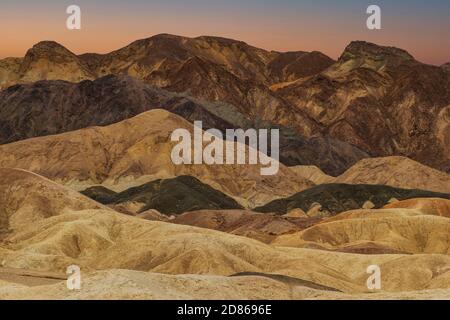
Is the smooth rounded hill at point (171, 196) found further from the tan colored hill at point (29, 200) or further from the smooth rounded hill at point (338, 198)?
the tan colored hill at point (29, 200)

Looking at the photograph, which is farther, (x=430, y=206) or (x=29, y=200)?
(x=430, y=206)

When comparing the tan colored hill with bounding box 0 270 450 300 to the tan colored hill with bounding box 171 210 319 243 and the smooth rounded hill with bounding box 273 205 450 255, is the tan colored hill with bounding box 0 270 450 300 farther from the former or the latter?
the tan colored hill with bounding box 171 210 319 243

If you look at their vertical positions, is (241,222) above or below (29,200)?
below

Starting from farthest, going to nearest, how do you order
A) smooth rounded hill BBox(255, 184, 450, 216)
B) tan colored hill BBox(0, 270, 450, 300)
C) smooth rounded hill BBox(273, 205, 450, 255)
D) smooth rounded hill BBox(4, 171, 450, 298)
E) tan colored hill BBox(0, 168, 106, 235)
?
1. smooth rounded hill BBox(255, 184, 450, 216)
2. smooth rounded hill BBox(273, 205, 450, 255)
3. tan colored hill BBox(0, 168, 106, 235)
4. smooth rounded hill BBox(4, 171, 450, 298)
5. tan colored hill BBox(0, 270, 450, 300)

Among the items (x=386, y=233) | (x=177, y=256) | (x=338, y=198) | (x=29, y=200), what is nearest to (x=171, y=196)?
(x=338, y=198)

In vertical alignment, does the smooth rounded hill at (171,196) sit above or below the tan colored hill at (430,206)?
below

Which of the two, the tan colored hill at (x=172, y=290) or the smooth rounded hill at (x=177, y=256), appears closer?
the tan colored hill at (x=172, y=290)

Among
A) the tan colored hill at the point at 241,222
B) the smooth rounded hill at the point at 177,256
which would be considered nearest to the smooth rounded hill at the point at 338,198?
the tan colored hill at the point at 241,222

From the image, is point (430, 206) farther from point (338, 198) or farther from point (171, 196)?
point (171, 196)

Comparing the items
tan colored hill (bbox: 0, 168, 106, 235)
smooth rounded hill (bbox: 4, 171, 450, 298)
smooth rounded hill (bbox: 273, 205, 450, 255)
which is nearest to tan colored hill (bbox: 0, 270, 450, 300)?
smooth rounded hill (bbox: 4, 171, 450, 298)

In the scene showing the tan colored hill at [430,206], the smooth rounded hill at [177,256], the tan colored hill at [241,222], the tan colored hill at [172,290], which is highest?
the tan colored hill at [172,290]
